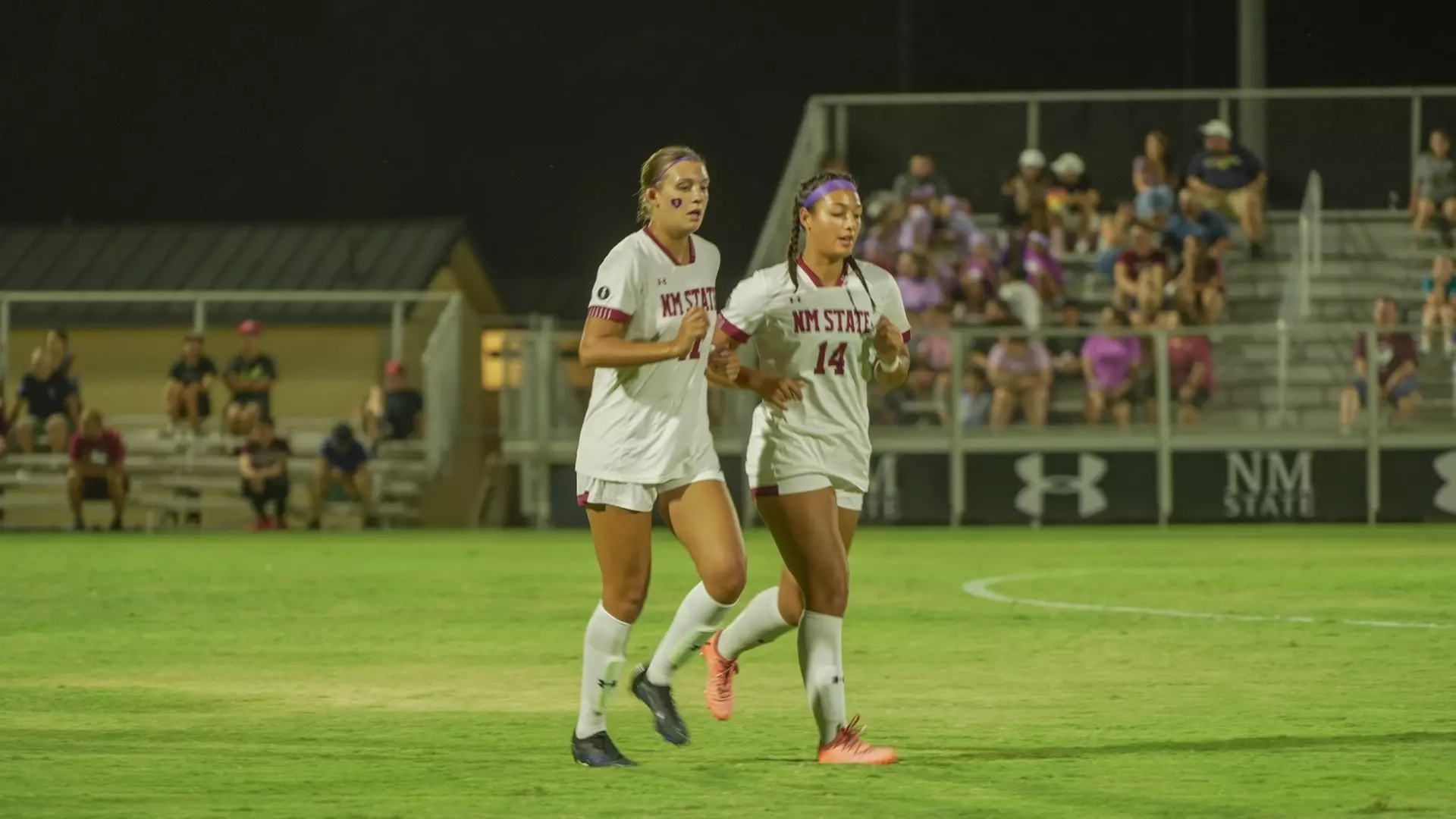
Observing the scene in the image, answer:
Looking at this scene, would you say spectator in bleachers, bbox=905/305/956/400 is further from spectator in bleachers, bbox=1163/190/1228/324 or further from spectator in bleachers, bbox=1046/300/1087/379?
spectator in bleachers, bbox=1163/190/1228/324

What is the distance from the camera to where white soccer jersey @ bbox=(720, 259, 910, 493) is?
7.90 meters

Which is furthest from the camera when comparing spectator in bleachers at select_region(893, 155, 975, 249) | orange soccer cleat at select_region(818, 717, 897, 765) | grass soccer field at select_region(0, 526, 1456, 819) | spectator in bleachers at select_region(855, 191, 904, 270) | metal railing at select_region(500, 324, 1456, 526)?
spectator in bleachers at select_region(893, 155, 975, 249)

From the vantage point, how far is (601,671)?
7664mm

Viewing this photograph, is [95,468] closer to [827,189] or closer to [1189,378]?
[1189,378]

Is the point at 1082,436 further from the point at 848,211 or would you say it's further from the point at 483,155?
the point at 483,155

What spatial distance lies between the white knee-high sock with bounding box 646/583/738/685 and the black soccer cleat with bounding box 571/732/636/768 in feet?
1.90

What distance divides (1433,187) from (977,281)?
5312 mm

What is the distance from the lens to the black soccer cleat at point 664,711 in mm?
8219

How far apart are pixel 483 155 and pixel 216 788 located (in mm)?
38592

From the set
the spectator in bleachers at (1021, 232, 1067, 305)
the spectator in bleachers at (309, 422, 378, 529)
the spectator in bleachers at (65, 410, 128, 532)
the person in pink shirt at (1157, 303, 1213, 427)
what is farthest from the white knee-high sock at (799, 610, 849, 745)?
the spectator in bleachers at (65, 410, 128, 532)

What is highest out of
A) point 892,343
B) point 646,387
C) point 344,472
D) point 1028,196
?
point 1028,196

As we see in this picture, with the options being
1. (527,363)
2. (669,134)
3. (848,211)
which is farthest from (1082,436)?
(669,134)

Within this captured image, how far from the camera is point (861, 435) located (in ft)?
26.3

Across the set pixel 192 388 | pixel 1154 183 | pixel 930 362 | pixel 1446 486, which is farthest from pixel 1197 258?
pixel 192 388
